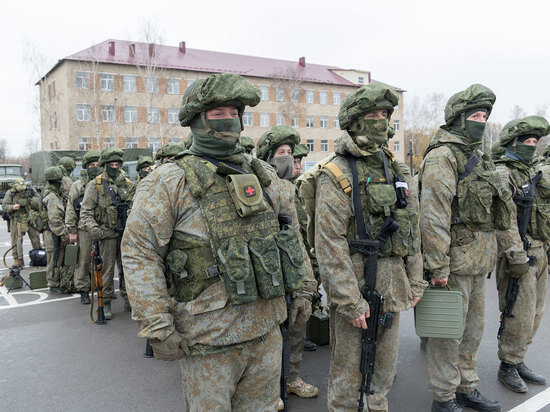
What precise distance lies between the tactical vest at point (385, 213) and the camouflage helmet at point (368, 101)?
34cm

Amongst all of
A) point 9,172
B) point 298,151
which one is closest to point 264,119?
point 9,172

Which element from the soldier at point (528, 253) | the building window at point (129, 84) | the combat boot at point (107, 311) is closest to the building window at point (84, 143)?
the building window at point (129, 84)

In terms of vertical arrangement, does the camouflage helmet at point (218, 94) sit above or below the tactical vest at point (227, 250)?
above

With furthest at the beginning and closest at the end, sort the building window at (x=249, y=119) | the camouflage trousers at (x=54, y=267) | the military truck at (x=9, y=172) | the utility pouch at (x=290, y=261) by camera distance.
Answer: the building window at (x=249, y=119), the military truck at (x=9, y=172), the camouflage trousers at (x=54, y=267), the utility pouch at (x=290, y=261)

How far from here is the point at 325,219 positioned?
2.74 meters

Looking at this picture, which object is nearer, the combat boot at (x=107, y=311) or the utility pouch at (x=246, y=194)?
the utility pouch at (x=246, y=194)

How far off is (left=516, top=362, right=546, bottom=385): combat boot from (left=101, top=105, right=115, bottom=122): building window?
34804 mm

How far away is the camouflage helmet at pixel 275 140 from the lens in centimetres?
417

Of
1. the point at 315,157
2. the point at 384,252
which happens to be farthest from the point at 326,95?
the point at 384,252

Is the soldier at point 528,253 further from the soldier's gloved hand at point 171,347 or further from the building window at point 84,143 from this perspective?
the building window at point 84,143

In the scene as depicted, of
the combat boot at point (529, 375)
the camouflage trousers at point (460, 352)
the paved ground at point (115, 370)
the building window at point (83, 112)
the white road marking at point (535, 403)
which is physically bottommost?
the paved ground at point (115, 370)

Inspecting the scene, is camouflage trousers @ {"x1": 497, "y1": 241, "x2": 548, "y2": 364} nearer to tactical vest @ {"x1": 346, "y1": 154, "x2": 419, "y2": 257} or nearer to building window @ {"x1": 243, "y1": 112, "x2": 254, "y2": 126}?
tactical vest @ {"x1": 346, "y1": 154, "x2": 419, "y2": 257}

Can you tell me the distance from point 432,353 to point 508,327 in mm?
1042

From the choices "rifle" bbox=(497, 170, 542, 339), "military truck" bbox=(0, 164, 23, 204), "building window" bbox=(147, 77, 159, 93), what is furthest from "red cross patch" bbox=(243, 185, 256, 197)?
"building window" bbox=(147, 77, 159, 93)
